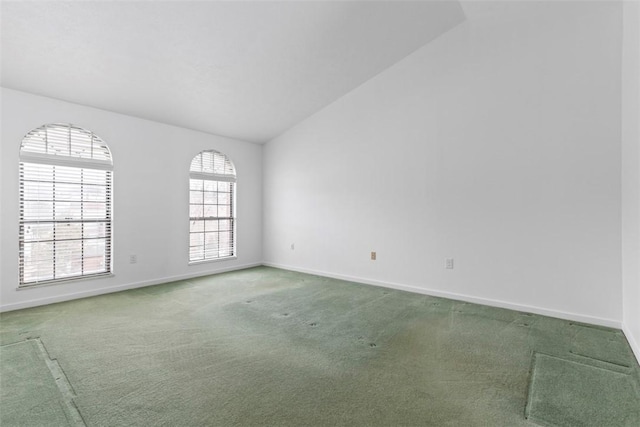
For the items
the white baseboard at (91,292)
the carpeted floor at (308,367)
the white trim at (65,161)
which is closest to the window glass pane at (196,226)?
the white baseboard at (91,292)

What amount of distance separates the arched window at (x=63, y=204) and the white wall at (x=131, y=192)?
107mm

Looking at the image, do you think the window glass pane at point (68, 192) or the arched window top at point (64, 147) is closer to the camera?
the arched window top at point (64, 147)

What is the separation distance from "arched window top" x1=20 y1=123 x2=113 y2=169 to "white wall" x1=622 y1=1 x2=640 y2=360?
18.7 feet

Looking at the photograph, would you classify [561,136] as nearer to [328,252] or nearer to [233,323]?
[328,252]

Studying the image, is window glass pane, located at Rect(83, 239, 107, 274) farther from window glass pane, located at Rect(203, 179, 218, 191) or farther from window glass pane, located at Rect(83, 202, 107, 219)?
window glass pane, located at Rect(203, 179, 218, 191)

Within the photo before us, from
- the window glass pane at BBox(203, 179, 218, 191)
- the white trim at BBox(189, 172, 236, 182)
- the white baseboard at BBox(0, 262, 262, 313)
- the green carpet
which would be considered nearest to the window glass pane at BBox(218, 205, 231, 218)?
the window glass pane at BBox(203, 179, 218, 191)

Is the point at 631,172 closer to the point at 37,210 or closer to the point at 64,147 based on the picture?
the point at 64,147

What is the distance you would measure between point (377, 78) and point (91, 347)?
461 centimetres

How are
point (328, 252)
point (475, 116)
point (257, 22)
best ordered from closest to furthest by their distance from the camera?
point (257, 22) < point (475, 116) < point (328, 252)

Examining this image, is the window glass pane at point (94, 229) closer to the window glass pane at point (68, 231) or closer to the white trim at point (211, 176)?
the window glass pane at point (68, 231)

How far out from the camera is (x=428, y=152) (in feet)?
13.5

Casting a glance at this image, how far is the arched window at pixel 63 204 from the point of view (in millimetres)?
3582

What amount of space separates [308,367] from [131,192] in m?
3.67

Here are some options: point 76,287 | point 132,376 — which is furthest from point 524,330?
point 76,287
